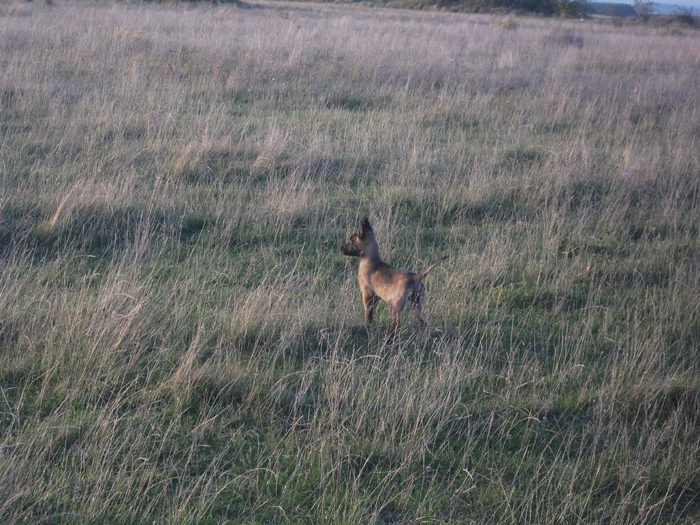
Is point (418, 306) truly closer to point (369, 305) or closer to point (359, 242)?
point (369, 305)

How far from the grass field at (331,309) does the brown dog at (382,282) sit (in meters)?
0.17

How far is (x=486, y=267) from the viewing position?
5621mm

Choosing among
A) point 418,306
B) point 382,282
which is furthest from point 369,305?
point 418,306

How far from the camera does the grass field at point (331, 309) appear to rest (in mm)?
3268

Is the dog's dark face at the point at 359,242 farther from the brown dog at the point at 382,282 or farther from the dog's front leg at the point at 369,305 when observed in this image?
the dog's front leg at the point at 369,305

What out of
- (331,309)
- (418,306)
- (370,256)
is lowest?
(331,309)

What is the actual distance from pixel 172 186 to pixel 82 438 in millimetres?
3893

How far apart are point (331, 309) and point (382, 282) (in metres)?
0.48

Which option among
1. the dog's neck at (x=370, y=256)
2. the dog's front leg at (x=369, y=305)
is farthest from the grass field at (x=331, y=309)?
the dog's neck at (x=370, y=256)

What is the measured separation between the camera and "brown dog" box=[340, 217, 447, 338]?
14.6 feet

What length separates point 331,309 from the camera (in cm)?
493

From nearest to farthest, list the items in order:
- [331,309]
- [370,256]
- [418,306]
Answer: [418,306] < [370,256] < [331,309]

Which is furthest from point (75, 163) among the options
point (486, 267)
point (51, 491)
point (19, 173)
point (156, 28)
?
point (156, 28)

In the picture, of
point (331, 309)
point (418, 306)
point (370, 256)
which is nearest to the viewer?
point (418, 306)
